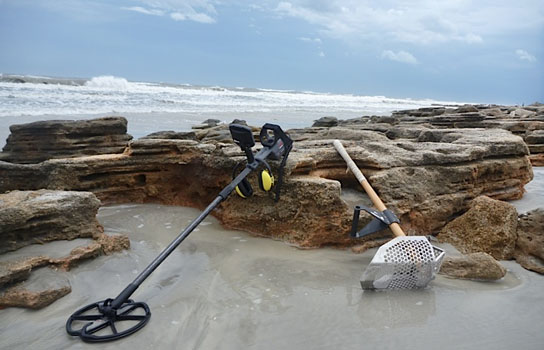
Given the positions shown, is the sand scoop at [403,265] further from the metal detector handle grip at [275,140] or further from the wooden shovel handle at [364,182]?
the metal detector handle grip at [275,140]

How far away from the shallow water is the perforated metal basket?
7 centimetres

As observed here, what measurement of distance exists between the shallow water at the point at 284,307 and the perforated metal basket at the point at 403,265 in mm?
75

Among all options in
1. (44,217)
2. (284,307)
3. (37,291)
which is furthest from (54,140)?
(284,307)

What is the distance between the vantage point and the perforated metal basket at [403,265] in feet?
8.35

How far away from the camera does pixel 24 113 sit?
13570 mm

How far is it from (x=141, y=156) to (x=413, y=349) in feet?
11.6

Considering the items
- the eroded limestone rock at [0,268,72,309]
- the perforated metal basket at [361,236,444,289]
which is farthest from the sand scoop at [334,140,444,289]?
the eroded limestone rock at [0,268,72,309]

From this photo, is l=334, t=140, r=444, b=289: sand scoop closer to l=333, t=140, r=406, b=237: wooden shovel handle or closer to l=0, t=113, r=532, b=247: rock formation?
l=333, t=140, r=406, b=237: wooden shovel handle

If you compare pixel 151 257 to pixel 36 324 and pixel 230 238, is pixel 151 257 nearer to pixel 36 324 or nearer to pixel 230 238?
pixel 230 238

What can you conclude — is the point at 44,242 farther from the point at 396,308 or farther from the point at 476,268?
the point at 476,268

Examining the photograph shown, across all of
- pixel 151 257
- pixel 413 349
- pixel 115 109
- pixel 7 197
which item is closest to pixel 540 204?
pixel 413 349

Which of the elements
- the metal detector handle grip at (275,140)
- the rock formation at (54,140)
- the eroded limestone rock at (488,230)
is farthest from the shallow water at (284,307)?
the rock formation at (54,140)

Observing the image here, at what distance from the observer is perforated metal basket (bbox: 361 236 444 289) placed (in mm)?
2545

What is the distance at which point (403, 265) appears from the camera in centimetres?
255
